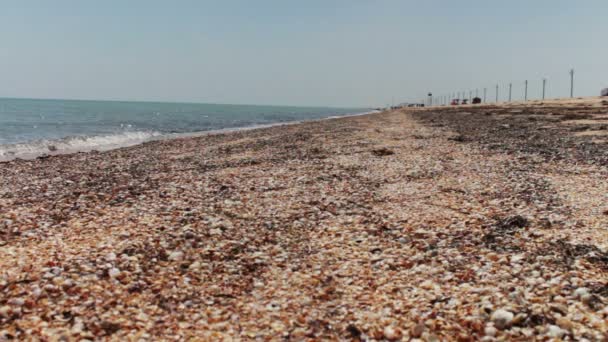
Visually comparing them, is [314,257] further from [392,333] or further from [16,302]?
Result: [16,302]

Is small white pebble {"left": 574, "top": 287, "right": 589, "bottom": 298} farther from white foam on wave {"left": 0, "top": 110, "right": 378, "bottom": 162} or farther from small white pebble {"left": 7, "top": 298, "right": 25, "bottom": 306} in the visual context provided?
white foam on wave {"left": 0, "top": 110, "right": 378, "bottom": 162}

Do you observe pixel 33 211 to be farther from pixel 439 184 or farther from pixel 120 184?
pixel 439 184

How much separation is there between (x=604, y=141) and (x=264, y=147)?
1584 centimetres

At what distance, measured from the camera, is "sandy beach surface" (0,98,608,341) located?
483 cm

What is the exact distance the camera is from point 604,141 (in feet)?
61.1

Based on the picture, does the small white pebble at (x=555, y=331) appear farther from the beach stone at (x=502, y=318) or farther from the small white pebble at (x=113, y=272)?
the small white pebble at (x=113, y=272)

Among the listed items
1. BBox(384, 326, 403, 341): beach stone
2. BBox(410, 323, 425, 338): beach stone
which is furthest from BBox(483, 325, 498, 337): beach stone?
BBox(384, 326, 403, 341): beach stone

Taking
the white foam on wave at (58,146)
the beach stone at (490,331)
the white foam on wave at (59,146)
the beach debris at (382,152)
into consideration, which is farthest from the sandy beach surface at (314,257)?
the white foam on wave at (59,146)

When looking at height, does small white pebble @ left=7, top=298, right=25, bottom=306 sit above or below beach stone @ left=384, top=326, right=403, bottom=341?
above

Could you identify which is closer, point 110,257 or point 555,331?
point 555,331

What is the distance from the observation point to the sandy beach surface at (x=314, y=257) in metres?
4.83

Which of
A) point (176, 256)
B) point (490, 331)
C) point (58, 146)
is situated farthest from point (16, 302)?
point (58, 146)

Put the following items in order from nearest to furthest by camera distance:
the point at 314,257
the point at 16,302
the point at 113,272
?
the point at 16,302 → the point at 113,272 → the point at 314,257

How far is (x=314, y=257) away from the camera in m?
6.97
